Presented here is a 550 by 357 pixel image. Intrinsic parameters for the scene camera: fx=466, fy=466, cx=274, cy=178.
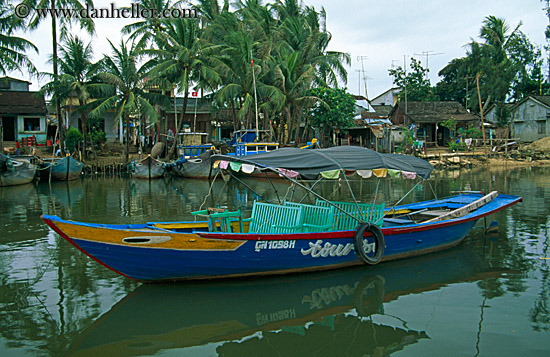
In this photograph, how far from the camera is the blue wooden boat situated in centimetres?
2652

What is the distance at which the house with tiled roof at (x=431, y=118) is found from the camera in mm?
39969

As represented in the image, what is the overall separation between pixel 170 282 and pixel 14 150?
28.2m

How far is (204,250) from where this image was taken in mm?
7035

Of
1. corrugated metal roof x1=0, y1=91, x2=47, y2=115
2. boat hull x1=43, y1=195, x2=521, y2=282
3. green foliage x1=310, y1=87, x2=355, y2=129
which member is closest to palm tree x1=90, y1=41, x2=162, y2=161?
corrugated metal roof x1=0, y1=91, x2=47, y2=115

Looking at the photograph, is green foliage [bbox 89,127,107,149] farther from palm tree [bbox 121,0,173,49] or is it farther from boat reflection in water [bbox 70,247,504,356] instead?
boat reflection in water [bbox 70,247,504,356]

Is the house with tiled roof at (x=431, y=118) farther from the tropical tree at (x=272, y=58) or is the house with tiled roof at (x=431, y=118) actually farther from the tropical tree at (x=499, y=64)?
the tropical tree at (x=272, y=58)

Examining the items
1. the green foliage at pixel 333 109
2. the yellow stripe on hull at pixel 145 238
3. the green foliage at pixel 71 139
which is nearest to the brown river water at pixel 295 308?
the yellow stripe on hull at pixel 145 238

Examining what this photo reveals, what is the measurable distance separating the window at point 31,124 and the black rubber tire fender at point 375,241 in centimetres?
3210

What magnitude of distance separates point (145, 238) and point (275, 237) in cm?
196

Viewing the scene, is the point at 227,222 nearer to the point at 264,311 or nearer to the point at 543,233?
the point at 264,311

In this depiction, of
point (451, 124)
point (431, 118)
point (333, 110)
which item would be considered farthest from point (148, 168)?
point (431, 118)

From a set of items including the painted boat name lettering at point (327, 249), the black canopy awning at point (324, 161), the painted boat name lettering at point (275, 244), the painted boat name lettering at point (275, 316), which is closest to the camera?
the painted boat name lettering at point (275, 316)

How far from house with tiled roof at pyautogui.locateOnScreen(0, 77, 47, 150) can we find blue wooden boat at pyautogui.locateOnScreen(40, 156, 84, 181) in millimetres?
7396

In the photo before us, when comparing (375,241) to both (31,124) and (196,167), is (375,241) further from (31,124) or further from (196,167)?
(31,124)
